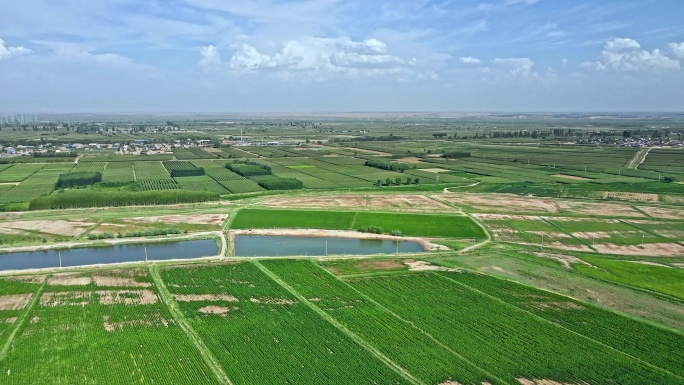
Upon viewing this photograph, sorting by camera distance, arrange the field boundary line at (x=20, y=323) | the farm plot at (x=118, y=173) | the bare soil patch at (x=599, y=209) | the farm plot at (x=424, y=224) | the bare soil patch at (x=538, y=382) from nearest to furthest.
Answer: the bare soil patch at (x=538, y=382)
the field boundary line at (x=20, y=323)
the farm plot at (x=424, y=224)
the bare soil patch at (x=599, y=209)
the farm plot at (x=118, y=173)

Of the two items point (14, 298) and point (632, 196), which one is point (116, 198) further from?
point (632, 196)

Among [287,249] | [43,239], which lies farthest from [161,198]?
[287,249]

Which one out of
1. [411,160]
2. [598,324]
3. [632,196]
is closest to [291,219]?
[598,324]

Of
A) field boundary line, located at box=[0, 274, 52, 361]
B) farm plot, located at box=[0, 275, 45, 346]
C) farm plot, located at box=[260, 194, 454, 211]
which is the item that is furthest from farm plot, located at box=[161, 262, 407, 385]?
farm plot, located at box=[260, 194, 454, 211]

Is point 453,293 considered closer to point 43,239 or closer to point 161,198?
point 43,239

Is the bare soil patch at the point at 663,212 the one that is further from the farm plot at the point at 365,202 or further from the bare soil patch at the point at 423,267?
the bare soil patch at the point at 423,267

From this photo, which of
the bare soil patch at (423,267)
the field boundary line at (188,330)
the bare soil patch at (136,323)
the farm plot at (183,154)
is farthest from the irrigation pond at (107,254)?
the farm plot at (183,154)
